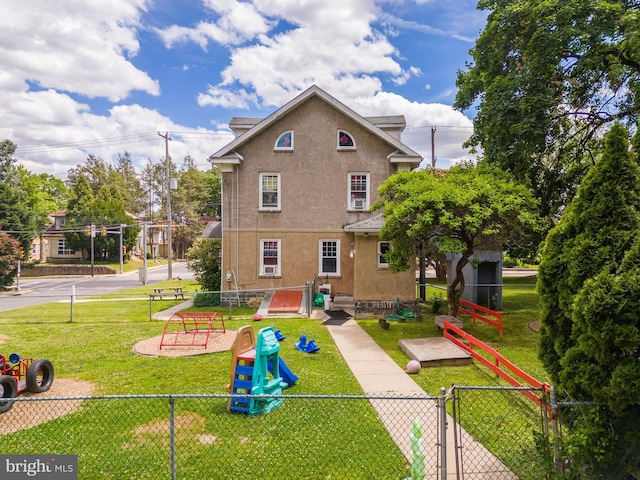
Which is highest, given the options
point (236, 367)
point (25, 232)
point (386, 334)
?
point (25, 232)

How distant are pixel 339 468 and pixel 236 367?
283 centimetres

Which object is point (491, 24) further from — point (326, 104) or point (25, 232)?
point (25, 232)

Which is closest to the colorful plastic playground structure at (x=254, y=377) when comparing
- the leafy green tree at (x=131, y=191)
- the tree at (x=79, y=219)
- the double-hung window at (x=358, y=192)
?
the double-hung window at (x=358, y=192)

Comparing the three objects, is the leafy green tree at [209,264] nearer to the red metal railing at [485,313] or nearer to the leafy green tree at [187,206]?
the red metal railing at [485,313]

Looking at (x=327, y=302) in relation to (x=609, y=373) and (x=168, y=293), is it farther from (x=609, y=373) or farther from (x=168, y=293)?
(x=609, y=373)

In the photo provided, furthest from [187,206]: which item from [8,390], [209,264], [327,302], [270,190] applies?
[8,390]

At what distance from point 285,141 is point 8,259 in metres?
23.8

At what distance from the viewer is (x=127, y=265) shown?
50250 mm

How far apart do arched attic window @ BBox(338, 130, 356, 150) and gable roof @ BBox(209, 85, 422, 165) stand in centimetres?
80

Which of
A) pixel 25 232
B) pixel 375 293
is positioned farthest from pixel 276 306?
pixel 25 232

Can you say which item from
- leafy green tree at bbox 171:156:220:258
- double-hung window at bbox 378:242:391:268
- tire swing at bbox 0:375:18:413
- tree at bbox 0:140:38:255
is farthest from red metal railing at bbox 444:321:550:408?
leafy green tree at bbox 171:156:220:258

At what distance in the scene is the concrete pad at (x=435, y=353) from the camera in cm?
983

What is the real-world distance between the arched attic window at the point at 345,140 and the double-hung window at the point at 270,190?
3414 mm

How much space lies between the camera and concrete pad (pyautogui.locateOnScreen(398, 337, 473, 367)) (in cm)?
983
